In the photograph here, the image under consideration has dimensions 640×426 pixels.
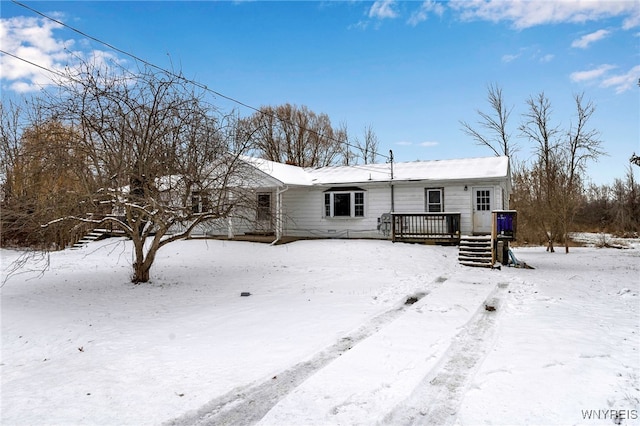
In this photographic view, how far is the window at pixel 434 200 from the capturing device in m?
17.8

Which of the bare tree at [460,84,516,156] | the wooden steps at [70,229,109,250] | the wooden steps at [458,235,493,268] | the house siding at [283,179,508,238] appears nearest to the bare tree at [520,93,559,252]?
the bare tree at [460,84,516,156]

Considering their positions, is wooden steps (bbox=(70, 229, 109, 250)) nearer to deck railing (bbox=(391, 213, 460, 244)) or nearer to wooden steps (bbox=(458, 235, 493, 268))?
deck railing (bbox=(391, 213, 460, 244))

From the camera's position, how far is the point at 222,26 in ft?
43.7

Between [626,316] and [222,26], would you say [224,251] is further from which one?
[626,316]

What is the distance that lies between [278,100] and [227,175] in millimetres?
29513

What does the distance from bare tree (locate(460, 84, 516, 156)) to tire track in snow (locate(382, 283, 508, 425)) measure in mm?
29024

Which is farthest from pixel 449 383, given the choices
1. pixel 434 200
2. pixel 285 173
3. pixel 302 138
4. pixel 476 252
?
pixel 302 138

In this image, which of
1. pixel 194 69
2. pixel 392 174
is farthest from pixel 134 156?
pixel 392 174

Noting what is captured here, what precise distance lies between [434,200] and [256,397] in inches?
606

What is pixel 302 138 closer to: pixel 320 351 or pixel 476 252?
pixel 476 252

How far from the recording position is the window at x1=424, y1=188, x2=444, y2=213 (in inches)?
701

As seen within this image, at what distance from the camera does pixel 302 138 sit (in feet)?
119

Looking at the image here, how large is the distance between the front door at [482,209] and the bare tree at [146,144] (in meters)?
11.4

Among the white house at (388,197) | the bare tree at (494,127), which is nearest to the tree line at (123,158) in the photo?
the white house at (388,197)
